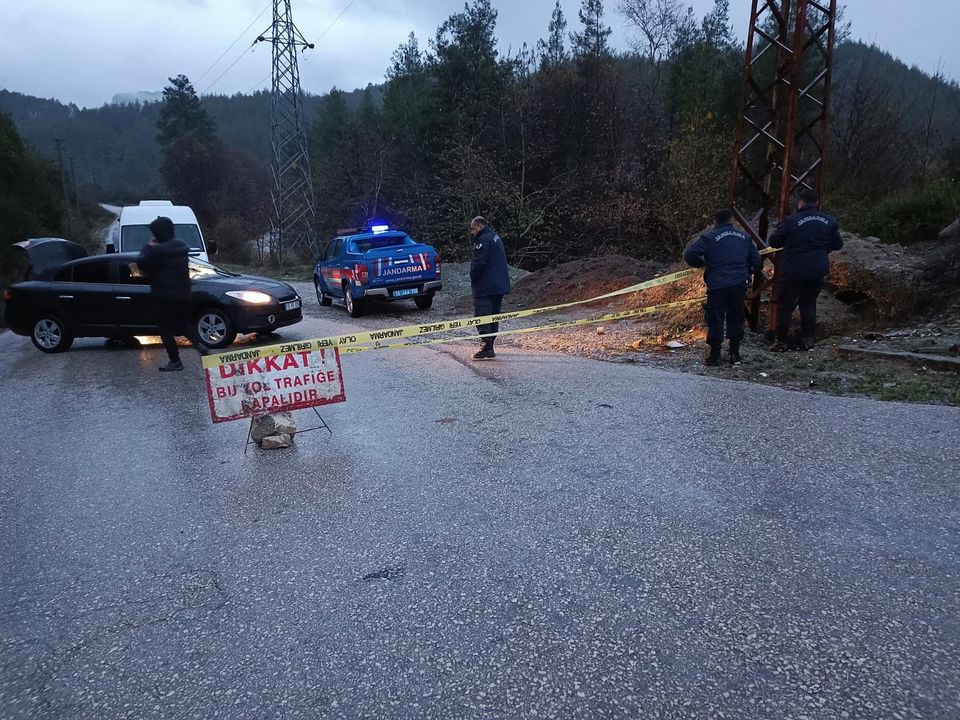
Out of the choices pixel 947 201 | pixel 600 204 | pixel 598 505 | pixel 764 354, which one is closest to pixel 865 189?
pixel 600 204

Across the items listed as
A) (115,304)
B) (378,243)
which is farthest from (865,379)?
(115,304)

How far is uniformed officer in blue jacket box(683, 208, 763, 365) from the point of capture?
7.64 meters

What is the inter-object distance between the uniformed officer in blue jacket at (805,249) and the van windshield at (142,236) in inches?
492

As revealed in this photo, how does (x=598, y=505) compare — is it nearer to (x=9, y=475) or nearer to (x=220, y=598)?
(x=220, y=598)

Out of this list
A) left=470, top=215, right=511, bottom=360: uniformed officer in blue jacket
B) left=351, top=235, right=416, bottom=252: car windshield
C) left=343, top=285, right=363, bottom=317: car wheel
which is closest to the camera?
left=470, top=215, right=511, bottom=360: uniformed officer in blue jacket

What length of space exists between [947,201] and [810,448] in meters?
13.1

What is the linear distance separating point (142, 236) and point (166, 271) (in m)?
8.33

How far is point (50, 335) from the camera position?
10.9m

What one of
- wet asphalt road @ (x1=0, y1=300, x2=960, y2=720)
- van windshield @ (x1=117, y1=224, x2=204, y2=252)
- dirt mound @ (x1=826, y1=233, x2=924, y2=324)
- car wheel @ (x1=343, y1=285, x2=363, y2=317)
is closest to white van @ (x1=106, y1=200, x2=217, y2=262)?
van windshield @ (x1=117, y1=224, x2=204, y2=252)

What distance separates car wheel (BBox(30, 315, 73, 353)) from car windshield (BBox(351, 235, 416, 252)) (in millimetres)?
5869

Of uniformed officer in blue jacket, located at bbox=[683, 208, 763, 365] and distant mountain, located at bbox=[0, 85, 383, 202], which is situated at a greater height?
distant mountain, located at bbox=[0, 85, 383, 202]

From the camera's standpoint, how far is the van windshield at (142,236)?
49.9 feet

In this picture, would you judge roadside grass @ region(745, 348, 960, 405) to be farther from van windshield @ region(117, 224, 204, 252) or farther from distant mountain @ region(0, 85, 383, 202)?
distant mountain @ region(0, 85, 383, 202)

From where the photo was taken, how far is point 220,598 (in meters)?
3.22
